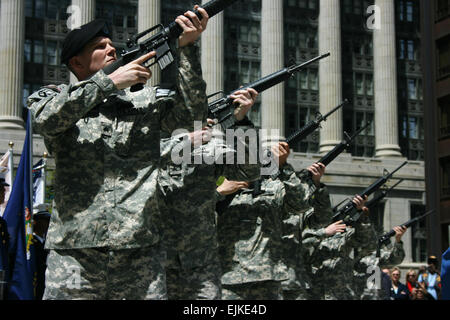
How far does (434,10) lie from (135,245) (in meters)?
38.2

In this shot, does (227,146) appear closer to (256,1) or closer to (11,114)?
(11,114)

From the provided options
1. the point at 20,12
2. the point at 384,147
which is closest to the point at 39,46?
the point at 20,12

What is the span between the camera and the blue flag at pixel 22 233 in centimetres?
1042

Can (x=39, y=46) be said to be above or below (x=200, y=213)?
above

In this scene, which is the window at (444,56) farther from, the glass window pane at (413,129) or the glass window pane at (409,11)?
the glass window pane at (409,11)

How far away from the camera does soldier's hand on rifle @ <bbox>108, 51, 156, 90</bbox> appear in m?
6.30

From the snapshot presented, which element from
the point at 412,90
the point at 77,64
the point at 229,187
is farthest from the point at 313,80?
the point at 77,64

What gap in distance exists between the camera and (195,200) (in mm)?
8727

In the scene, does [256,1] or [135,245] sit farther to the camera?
[256,1]

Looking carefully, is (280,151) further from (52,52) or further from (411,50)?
(411,50)

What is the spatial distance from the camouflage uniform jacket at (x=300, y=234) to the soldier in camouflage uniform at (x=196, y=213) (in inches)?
150

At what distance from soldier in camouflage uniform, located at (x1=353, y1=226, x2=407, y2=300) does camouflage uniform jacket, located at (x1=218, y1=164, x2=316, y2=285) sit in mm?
11144

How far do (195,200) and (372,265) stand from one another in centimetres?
1562

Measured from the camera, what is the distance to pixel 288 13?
60562 mm
